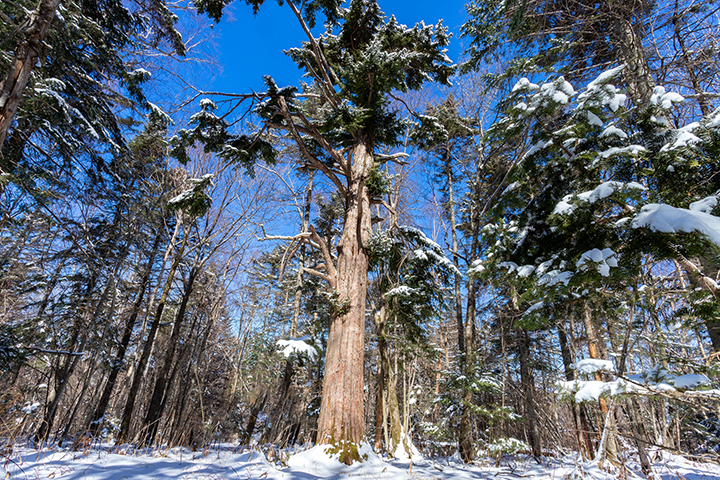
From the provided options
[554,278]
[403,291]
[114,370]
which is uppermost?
[403,291]

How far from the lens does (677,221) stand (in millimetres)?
2156

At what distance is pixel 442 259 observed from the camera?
6.62 metres

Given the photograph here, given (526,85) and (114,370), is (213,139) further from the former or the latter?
(114,370)

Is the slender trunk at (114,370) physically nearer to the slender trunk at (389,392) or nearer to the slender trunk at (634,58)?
the slender trunk at (389,392)

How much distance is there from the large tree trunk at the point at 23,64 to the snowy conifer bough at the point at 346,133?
189 cm

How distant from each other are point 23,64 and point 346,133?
477cm

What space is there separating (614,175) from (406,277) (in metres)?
3.99

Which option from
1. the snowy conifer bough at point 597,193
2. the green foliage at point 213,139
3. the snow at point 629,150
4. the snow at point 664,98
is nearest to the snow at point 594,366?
the snowy conifer bough at point 597,193

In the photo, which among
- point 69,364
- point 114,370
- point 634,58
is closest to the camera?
point 634,58

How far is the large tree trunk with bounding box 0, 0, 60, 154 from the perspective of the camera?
3271 mm

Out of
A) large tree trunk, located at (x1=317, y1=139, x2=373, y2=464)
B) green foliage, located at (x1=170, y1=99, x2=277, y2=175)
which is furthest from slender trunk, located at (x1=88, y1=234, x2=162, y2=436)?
large tree trunk, located at (x1=317, y1=139, x2=373, y2=464)

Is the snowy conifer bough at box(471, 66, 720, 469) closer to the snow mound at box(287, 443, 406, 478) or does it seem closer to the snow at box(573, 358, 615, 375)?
the snow at box(573, 358, 615, 375)

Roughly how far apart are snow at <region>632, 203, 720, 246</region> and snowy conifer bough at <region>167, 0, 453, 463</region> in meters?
3.44

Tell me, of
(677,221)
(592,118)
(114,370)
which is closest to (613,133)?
(592,118)
